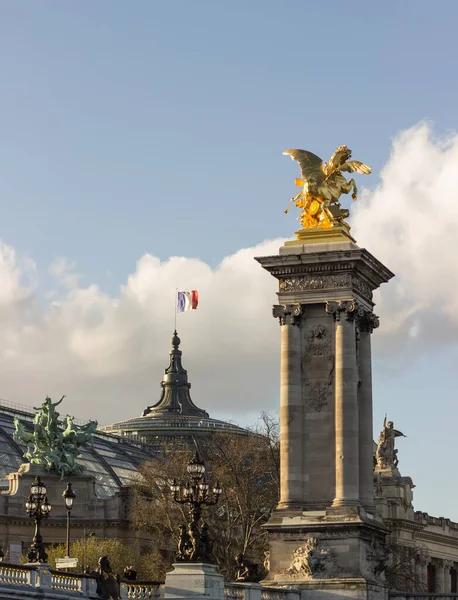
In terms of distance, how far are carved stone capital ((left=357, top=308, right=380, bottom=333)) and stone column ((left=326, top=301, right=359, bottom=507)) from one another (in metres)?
1.10

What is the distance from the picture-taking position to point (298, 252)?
54750 mm

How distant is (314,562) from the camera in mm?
52562

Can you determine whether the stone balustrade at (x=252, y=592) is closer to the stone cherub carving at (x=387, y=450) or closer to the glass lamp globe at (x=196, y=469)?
the glass lamp globe at (x=196, y=469)

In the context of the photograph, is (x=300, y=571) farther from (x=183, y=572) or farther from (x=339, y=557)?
(x=183, y=572)

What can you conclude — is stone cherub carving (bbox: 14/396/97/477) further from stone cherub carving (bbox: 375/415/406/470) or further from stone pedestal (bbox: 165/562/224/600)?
stone pedestal (bbox: 165/562/224/600)

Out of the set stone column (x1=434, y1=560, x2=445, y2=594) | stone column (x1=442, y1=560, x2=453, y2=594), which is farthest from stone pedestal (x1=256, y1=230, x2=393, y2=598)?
stone column (x1=442, y1=560, x2=453, y2=594)

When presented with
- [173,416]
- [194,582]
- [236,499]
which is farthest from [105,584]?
[173,416]

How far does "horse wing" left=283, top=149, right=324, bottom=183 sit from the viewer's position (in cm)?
5672

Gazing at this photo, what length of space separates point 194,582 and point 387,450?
73.0 m

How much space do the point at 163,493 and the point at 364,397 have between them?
27115 millimetres

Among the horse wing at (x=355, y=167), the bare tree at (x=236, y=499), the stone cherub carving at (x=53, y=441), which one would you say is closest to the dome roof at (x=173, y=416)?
the stone cherub carving at (x=53, y=441)

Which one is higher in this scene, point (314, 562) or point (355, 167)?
point (355, 167)

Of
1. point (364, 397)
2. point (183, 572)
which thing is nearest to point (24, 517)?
point (364, 397)

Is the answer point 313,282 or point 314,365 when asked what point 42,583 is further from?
point 313,282
